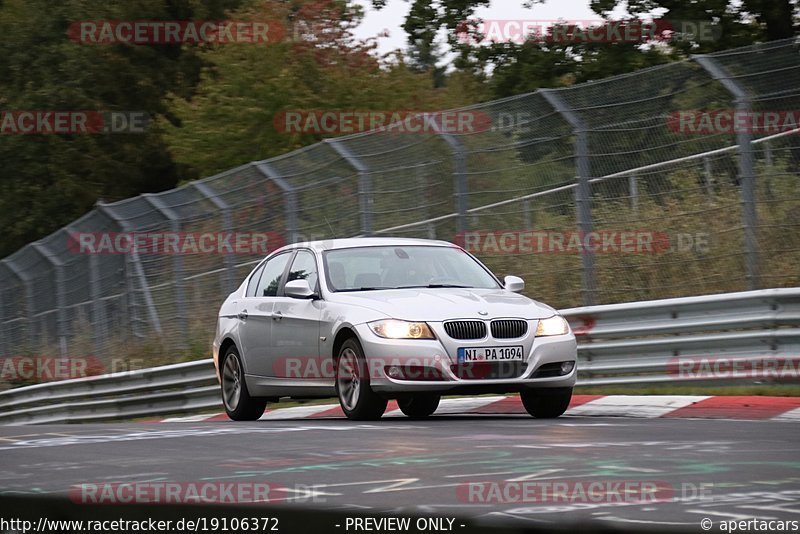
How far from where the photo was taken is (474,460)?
24.3ft

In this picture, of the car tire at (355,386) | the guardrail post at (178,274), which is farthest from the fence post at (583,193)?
the guardrail post at (178,274)

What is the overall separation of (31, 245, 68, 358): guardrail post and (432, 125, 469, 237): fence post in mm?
11557

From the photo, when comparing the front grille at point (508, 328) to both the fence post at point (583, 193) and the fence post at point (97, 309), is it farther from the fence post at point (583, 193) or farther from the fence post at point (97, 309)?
the fence post at point (97, 309)

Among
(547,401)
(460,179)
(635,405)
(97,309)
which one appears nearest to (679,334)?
(635,405)

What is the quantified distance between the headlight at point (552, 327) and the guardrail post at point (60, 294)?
15.5m

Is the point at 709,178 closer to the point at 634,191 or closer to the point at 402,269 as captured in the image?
the point at 634,191

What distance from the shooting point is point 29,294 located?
2673 centimetres

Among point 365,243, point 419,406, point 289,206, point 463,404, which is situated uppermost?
point 289,206

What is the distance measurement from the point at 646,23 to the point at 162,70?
2577cm

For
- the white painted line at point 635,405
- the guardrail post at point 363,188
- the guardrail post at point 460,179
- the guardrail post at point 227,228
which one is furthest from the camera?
the guardrail post at point 227,228

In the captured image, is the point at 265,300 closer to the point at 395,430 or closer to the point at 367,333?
the point at 367,333

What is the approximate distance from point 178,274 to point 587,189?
29.8 ft

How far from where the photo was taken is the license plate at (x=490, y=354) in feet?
34.4

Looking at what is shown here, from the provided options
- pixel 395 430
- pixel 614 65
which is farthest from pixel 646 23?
pixel 395 430
